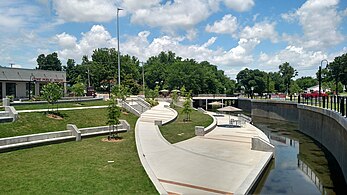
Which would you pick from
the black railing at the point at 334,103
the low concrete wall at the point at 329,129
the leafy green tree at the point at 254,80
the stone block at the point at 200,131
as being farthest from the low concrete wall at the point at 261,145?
the leafy green tree at the point at 254,80

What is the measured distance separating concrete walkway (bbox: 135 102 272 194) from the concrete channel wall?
15.4ft

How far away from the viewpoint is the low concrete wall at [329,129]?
1688 centimetres

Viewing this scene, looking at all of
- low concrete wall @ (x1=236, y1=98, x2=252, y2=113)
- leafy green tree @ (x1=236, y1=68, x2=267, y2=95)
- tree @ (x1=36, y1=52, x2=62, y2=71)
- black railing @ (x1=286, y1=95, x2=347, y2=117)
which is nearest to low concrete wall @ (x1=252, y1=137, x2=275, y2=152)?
black railing @ (x1=286, y1=95, x2=347, y2=117)

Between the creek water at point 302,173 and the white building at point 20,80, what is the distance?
35.5 m

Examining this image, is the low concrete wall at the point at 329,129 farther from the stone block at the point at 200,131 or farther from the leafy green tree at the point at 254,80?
the leafy green tree at the point at 254,80

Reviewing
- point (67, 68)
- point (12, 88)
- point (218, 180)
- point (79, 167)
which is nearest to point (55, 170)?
point (79, 167)

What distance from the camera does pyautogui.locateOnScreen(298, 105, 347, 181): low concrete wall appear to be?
16875mm

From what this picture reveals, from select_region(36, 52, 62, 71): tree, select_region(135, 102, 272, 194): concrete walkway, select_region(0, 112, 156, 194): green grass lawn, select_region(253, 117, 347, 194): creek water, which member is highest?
select_region(36, 52, 62, 71): tree

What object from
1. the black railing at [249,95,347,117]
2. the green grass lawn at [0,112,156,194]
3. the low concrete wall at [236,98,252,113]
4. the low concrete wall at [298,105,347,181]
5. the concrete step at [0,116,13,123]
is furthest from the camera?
the low concrete wall at [236,98,252,113]

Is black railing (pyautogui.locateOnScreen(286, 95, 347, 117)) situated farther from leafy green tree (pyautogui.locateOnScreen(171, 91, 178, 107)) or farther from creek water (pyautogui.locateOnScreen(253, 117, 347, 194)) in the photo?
leafy green tree (pyautogui.locateOnScreen(171, 91, 178, 107))

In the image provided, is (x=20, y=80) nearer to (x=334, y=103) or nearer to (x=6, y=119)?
(x=6, y=119)

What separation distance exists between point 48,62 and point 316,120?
4101 inches

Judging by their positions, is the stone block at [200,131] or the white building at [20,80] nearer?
the stone block at [200,131]

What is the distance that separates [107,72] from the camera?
71500mm
